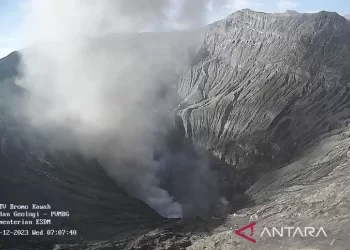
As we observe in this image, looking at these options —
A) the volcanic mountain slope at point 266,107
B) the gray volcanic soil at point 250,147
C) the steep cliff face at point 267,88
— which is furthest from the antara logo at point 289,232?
the steep cliff face at point 267,88

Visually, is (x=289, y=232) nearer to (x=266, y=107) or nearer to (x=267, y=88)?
(x=266, y=107)

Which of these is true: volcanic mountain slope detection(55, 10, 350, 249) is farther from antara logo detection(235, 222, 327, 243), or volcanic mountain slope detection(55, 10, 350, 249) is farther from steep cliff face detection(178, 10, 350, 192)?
antara logo detection(235, 222, 327, 243)

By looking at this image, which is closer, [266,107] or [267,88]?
[266,107]

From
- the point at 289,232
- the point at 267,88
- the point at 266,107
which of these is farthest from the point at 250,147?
the point at 289,232

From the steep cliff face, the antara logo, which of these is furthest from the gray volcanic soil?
the antara logo

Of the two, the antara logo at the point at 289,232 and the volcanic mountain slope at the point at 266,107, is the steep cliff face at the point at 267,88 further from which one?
the antara logo at the point at 289,232

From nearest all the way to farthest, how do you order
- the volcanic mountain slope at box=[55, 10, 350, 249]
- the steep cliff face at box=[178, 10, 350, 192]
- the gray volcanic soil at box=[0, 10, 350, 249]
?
the gray volcanic soil at box=[0, 10, 350, 249] → the volcanic mountain slope at box=[55, 10, 350, 249] → the steep cliff face at box=[178, 10, 350, 192]

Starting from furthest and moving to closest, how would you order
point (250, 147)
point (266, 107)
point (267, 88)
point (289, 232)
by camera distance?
point (267, 88) < point (266, 107) < point (250, 147) < point (289, 232)
